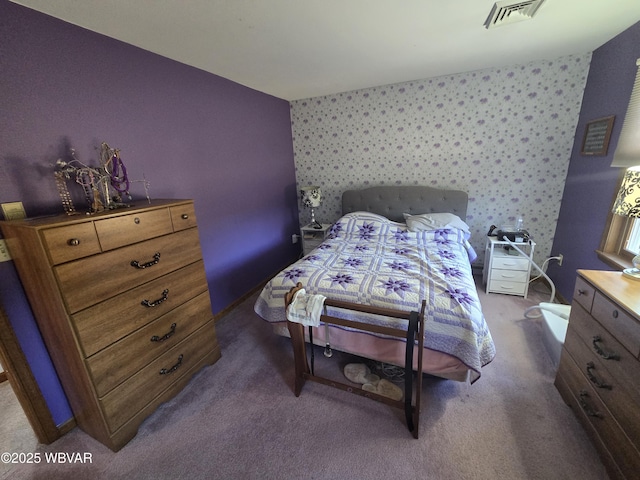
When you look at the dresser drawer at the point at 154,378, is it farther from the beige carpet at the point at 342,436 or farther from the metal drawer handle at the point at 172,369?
the beige carpet at the point at 342,436

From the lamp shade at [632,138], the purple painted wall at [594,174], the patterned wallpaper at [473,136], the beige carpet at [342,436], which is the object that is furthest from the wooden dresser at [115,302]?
the purple painted wall at [594,174]

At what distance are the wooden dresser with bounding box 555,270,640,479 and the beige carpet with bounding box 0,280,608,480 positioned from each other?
0.15m

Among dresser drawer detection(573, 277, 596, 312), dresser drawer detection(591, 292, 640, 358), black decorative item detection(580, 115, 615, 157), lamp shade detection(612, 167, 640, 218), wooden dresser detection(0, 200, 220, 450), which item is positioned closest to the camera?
dresser drawer detection(591, 292, 640, 358)

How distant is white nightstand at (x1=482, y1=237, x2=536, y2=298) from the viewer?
2.68 meters

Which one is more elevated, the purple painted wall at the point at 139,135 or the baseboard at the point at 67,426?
the purple painted wall at the point at 139,135

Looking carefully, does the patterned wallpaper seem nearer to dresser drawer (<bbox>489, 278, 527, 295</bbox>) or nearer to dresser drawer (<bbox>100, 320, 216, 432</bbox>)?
dresser drawer (<bbox>489, 278, 527, 295</bbox>)

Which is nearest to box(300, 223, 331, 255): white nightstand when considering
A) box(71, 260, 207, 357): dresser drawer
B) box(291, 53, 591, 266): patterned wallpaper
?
box(291, 53, 591, 266): patterned wallpaper

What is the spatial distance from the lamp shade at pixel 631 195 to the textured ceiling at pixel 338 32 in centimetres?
113

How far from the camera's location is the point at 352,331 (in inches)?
69.0

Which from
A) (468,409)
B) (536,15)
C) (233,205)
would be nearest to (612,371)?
(468,409)

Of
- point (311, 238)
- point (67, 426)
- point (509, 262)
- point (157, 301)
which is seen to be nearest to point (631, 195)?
point (509, 262)

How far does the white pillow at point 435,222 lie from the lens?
2822 millimetres

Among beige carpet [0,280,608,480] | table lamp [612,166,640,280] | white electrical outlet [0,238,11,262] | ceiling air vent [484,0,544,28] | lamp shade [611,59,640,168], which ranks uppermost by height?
ceiling air vent [484,0,544,28]

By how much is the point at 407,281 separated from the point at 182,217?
158 cm
